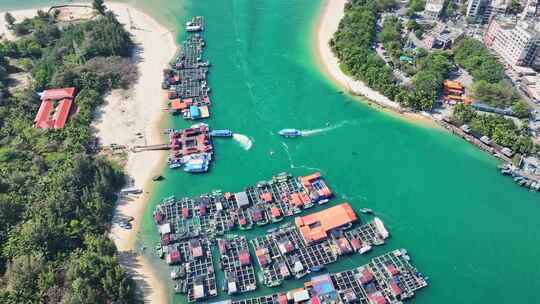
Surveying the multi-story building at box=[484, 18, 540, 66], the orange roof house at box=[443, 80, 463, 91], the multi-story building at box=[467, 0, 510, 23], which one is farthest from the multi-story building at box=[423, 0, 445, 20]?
the orange roof house at box=[443, 80, 463, 91]

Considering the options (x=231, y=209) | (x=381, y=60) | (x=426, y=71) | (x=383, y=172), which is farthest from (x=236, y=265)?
(x=426, y=71)

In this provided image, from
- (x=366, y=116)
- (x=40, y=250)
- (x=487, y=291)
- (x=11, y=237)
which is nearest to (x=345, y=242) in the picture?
(x=487, y=291)

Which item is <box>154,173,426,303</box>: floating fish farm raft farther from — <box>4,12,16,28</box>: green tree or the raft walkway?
<box>4,12,16,28</box>: green tree

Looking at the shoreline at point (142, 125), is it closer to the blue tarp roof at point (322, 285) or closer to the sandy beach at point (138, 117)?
Answer: the sandy beach at point (138, 117)

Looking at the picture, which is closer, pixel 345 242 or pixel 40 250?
pixel 40 250

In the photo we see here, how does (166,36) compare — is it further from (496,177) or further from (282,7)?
(496,177)

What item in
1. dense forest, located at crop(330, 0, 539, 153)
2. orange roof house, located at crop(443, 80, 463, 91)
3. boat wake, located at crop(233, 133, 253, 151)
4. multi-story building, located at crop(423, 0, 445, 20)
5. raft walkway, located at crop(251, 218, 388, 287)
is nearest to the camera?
raft walkway, located at crop(251, 218, 388, 287)

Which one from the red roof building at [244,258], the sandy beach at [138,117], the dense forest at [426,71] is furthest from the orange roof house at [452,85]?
the sandy beach at [138,117]
